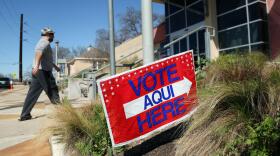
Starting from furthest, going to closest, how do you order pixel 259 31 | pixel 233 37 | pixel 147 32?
pixel 233 37, pixel 259 31, pixel 147 32

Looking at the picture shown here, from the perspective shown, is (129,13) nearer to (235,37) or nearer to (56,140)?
(235,37)

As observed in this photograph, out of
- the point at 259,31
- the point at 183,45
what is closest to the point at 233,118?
the point at 259,31

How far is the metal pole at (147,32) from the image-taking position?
4.74 m

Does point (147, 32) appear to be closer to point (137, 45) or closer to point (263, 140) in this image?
point (263, 140)

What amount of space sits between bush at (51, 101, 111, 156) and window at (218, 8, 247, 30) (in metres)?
8.63

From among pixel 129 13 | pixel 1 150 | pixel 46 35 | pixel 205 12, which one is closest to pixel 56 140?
pixel 1 150

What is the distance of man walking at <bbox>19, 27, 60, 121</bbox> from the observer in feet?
19.4

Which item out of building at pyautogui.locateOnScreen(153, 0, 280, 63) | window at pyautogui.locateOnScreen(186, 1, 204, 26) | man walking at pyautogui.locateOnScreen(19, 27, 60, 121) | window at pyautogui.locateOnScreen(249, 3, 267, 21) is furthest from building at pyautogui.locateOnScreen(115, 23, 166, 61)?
man walking at pyautogui.locateOnScreen(19, 27, 60, 121)

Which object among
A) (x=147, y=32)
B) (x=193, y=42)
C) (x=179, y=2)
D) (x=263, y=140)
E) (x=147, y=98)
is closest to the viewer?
(x=263, y=140)

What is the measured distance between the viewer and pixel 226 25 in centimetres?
1182

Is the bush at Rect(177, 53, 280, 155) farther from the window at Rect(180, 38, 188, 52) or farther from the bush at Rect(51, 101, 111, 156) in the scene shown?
the window at Rect(180, 38, 188, 52)

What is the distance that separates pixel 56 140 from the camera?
363 cm

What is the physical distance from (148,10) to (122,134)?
2.70 meters

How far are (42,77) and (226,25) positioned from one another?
8.17 m
